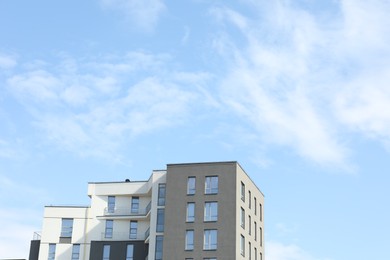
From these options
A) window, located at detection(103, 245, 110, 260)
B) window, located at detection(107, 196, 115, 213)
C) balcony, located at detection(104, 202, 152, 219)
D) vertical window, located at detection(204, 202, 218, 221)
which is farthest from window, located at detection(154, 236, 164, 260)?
window, located at detection(107, 196, 115, 213)

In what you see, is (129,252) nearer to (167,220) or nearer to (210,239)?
(167,220)

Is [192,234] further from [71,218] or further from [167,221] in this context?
[71,218]

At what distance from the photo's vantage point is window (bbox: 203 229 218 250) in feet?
275

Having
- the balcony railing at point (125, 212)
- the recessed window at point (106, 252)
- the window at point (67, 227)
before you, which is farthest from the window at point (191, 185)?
the window at point (67, 227)

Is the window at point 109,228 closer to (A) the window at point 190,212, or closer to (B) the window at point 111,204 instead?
(B) the window at point 111,204

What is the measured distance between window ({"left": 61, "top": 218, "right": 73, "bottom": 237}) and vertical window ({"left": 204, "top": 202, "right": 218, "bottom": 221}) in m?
21.7

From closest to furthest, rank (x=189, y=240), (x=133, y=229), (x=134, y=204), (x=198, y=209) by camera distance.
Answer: (x=189, y=240) → (x=198, y=209) → (x=133, y=229) → (x=134, y=204)

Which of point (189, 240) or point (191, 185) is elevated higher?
point (191, 185)

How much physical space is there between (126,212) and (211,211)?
15.6 m

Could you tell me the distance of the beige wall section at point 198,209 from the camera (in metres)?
84.0

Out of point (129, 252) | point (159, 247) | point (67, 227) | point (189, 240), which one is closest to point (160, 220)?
point (159, 247)

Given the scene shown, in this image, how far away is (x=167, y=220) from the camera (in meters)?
86.4

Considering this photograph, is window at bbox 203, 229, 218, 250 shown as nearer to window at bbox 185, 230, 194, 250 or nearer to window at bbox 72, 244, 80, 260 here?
window at bbox 185, 230, 194, 250

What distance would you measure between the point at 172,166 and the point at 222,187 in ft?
23.8
